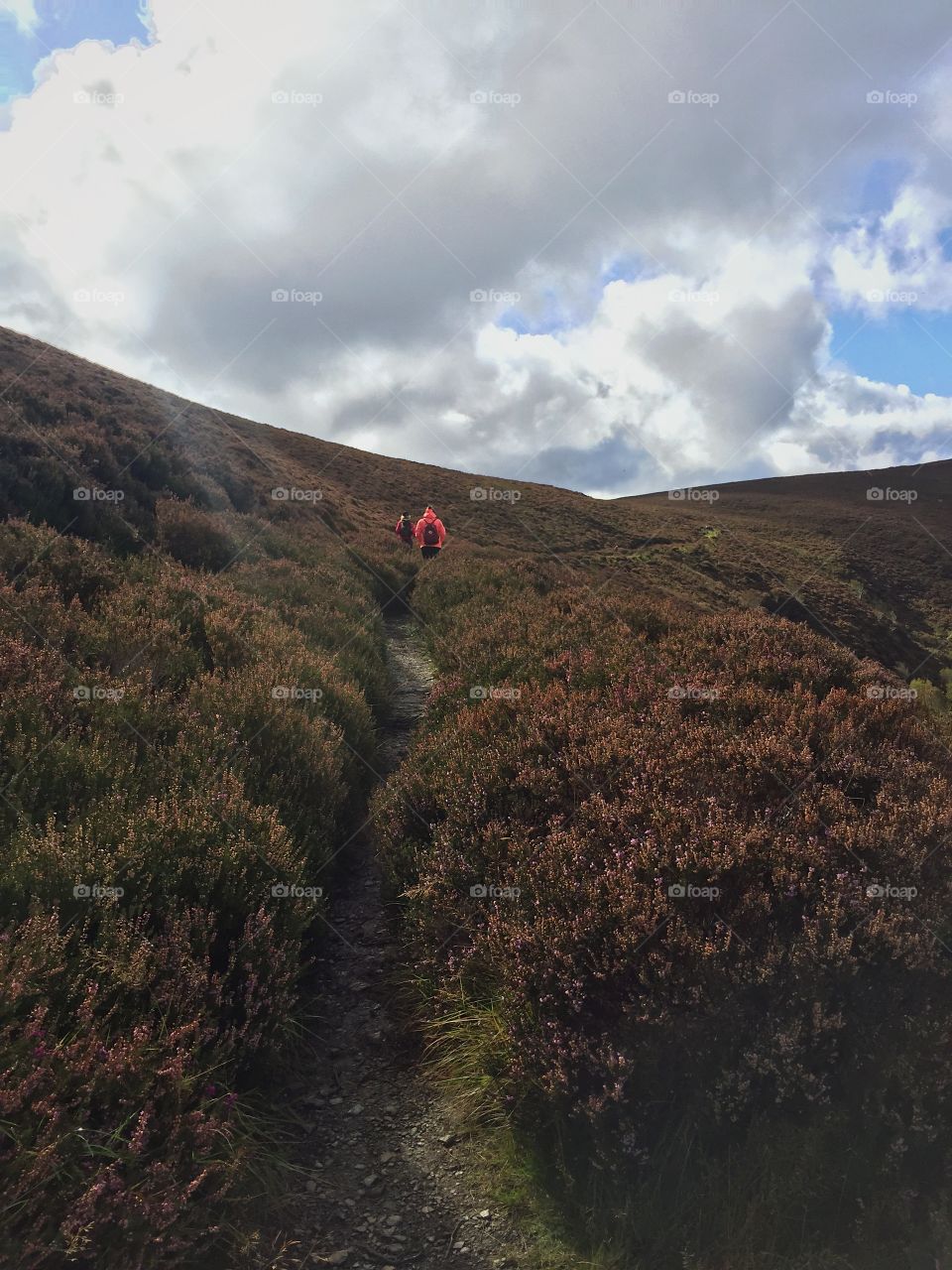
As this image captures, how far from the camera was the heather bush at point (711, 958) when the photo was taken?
105 inches

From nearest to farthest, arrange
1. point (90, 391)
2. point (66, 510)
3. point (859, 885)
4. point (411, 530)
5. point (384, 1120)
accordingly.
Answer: point (859, 885)
point (384, 1120)
point (66, 510)
point (90, 391)
point (411, 530)

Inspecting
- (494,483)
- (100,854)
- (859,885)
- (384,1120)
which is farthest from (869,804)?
(494,483)

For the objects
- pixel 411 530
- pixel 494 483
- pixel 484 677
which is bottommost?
pixel 484 677

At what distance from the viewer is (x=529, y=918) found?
366 centimetres

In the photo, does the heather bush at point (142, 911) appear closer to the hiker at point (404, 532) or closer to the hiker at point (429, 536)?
the hiker at point (429, 536)

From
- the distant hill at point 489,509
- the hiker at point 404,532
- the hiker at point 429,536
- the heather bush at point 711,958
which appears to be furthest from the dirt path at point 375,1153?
the hiker at point 404,532

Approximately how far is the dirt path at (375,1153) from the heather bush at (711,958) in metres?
0.38

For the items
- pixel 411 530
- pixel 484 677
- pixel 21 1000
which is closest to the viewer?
pixel 21 1000

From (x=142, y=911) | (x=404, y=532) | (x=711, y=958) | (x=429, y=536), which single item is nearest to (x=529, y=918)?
(x=711, y=958)

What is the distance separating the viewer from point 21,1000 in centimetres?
275

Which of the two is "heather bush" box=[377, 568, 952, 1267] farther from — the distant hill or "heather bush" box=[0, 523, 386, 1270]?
the distant hill

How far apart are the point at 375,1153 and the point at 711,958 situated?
184 cm

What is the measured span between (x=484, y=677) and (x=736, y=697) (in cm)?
312

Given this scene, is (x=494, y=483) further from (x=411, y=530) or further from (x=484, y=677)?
(x=484, y=677)
